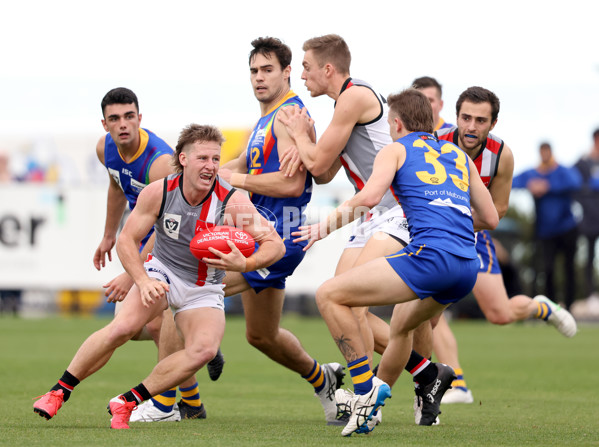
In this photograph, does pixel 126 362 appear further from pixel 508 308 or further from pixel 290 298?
pixel 290 298

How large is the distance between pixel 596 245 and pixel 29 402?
1590 cm

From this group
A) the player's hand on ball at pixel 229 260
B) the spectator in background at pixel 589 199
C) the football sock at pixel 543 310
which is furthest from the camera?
the spectator in background at pixel 589 199

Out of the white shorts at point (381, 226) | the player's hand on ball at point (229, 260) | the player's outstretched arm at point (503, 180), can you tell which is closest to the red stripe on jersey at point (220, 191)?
the player's hand on ball at point (229, 260)

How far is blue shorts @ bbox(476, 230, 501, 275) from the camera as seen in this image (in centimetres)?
981

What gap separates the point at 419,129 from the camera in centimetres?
673

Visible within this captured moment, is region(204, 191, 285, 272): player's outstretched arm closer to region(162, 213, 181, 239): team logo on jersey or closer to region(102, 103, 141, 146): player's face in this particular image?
region(162, 213, 181, 239): team logo on jersey

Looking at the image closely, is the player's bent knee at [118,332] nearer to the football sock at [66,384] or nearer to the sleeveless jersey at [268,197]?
the football sock at [66,384]

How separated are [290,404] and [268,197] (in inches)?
77.6

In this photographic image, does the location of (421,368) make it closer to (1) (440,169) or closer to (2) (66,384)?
(1) (440,169)

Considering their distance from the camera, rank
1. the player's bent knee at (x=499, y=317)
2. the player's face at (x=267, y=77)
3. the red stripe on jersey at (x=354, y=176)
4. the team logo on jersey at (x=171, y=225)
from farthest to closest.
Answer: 1. the player's bent knee at (x=499, y=317)
2. the player's face at (x=267, y=77)
3. the red stripe on jersey at (x=354, y=176)
4. the team logo on jersey at (x=171, y=225)

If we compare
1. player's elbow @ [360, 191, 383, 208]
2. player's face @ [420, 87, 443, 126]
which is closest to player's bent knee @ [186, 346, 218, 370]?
player's elbow @ [360, 191, 383, 208]

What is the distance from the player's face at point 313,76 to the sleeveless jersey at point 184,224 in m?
1.18

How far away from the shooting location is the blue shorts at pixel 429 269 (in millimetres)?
6273

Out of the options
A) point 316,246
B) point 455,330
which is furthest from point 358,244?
point 316,246
